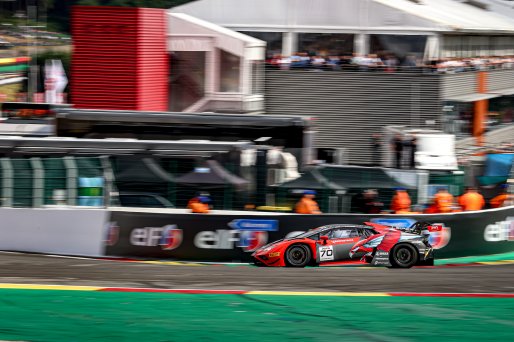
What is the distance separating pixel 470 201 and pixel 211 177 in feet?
19.7

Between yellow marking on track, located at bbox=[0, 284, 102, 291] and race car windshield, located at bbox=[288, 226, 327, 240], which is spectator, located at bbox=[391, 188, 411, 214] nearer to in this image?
race car windshield, located at bbox=[288, 226, 327, 240]

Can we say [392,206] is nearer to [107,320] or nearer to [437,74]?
[107,320]

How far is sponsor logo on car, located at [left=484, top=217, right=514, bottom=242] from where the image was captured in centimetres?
1961

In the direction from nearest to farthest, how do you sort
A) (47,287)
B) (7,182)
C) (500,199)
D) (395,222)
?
(47,287) < (7,182) < (395,222) < (500,199)

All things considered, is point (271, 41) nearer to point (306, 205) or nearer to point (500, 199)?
point (500, 199)

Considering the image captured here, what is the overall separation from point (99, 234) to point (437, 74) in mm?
16760

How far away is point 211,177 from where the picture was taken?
18.1m

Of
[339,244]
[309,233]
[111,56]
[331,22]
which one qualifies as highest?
[331,22]

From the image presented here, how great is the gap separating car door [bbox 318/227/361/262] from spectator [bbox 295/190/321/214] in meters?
1.93

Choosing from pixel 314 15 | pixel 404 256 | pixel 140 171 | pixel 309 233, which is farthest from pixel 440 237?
pixel 314 15

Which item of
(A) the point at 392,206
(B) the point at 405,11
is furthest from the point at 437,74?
(A) the point at 392,206

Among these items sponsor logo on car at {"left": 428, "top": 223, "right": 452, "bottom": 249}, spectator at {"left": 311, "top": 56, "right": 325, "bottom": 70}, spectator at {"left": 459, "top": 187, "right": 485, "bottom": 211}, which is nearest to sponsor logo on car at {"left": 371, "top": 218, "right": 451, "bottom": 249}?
sponsor logo on car at {"left": 428, "top": 223, "right": 452, "bottom": 249}

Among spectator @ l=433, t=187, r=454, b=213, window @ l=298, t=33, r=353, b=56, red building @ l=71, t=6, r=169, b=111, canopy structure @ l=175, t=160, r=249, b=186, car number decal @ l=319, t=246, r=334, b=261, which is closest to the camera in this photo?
car number decal @ l=319, t=246, r=334, b=261

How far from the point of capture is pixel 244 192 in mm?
18250
